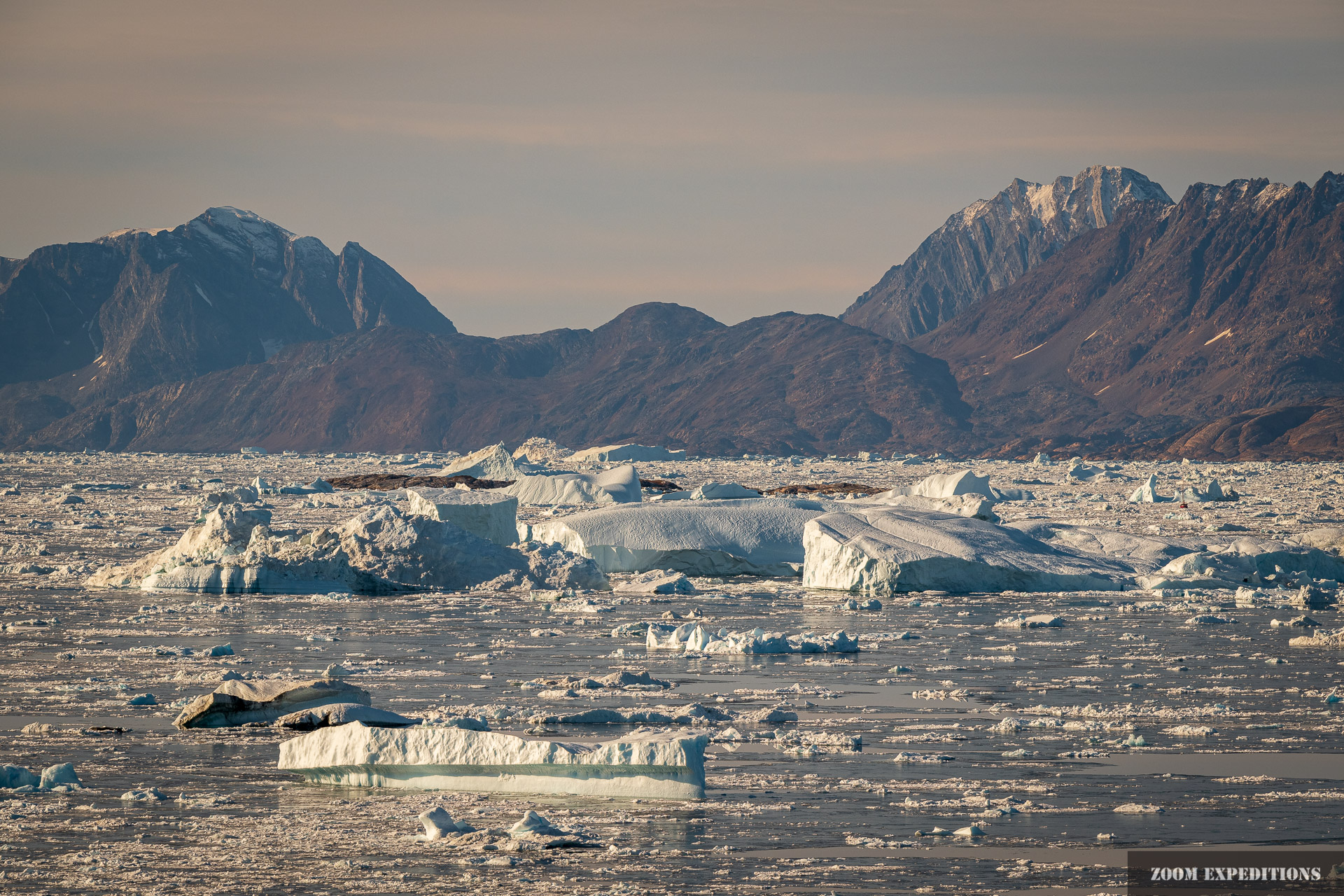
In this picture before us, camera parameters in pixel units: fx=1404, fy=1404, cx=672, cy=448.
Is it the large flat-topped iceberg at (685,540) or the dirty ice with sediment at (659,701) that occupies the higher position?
the large flat-topped iceberg at (685,540)

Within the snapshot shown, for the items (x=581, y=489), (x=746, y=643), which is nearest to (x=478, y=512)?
(x=746, y=643)

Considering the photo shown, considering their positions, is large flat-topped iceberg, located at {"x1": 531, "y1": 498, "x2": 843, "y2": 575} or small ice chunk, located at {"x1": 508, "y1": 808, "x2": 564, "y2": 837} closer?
small ice chunk, located at {"x1": 508, "y1": 808, "x2": 564, "y2": 837}

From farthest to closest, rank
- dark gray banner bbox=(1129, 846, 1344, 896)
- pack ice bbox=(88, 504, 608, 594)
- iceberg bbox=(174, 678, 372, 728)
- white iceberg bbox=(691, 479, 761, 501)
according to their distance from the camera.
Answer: white iceberg bbox=(691, 479, 761, 501) < pack ice bbox=(88, 504, 608, 594) < iceberg bbox=(174, 678, 372, 728) < dark gray banner bbox=(1129, 846, 1344, 896)

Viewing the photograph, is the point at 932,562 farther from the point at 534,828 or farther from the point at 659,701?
the point at 534,828

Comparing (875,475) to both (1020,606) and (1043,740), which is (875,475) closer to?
(1020,606)

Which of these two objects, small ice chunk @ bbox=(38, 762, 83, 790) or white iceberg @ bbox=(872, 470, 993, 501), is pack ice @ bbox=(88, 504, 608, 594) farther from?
white iceberg @ bbox=(872, 470, 993, 501)

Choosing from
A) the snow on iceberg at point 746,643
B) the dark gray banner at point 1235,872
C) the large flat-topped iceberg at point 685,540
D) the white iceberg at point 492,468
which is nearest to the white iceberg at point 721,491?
the large flat-topped iceberg at point 685,540

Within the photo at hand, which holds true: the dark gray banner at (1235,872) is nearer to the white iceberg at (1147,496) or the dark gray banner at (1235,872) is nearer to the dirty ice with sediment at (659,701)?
the dirty ice with sediment at (659,701)

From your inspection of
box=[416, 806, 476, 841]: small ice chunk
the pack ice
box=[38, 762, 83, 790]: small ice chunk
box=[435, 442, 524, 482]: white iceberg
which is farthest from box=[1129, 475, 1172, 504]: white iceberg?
box=[38, 762, 83, 790]: small ice chunk
